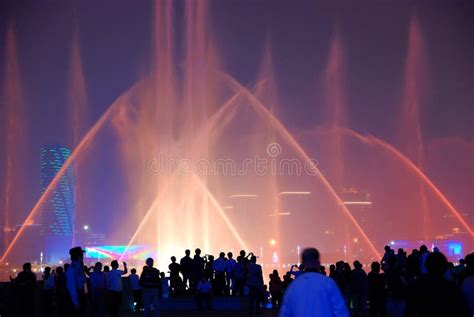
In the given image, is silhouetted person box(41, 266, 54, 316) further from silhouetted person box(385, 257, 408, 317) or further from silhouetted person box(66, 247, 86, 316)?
silhouetted person box(385, 257, 408, 317)

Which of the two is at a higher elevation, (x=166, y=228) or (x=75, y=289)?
(x=166, y=228)

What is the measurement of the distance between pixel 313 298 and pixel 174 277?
16795 mm

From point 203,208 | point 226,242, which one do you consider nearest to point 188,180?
point 203,208

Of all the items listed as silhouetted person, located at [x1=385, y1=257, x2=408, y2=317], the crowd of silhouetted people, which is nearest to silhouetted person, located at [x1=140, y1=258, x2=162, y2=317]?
the crowd of silhouetted people

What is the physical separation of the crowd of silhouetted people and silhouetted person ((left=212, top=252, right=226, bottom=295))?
0.09 ft

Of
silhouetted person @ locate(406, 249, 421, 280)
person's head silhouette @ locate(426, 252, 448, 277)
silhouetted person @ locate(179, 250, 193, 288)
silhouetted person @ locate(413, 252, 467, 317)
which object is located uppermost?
silhouetted person @ locate(179, 250, 193, 288)

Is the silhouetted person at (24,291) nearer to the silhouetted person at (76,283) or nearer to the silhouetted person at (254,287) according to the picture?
the silhouetted person at (76,283)

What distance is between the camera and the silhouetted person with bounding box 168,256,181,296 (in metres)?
23.2

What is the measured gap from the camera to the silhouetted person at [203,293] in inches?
859

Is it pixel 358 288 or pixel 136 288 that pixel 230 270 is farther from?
pixel 358 288

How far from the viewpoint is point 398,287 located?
14594 mm

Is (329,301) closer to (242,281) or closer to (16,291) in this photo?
(16,291)

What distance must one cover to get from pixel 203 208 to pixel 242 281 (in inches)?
598

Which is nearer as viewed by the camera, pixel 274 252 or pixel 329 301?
pixel 329 301
